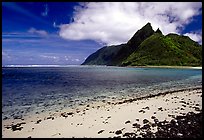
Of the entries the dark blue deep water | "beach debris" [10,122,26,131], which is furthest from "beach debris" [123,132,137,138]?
the dark blue deep water

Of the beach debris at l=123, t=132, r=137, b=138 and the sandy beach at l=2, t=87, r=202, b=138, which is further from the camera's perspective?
the sandy beach at l=2, t=87, r=202, b=138

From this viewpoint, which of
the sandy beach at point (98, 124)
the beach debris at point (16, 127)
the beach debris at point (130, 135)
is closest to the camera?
the beach debris at point (130, 135)

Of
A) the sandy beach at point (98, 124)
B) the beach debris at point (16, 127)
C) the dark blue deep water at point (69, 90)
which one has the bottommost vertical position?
the dark blue deep water at point (69, 90)

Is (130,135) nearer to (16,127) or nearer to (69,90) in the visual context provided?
(16,127)

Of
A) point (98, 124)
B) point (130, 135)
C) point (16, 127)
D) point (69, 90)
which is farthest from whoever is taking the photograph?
point (69, 90)

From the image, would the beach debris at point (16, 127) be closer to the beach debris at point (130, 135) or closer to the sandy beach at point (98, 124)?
the sandy beach at point (98, 124)

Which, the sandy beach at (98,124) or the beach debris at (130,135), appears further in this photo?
the sandy beach at (98,124)

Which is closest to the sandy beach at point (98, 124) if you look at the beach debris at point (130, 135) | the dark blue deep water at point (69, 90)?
the beach debris at point (130, 135)

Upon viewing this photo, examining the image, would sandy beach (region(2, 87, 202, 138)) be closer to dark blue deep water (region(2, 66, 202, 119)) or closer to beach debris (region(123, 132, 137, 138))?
beach debris (region(123, 132, 137, 138))

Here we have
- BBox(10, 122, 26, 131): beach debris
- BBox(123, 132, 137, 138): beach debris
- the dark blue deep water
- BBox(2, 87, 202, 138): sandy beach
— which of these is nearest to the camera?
BBox(123, 132, 137, 138): beach debris

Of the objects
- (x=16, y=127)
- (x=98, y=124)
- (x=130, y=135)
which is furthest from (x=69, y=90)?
(x=130, y=135)

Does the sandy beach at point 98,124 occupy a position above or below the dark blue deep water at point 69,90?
above

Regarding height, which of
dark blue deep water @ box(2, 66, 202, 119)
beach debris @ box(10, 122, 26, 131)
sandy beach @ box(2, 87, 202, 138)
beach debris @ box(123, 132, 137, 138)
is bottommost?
dark blue deep water @ box(2, 66, 202, 119)

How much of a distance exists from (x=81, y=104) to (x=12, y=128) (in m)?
9.63
